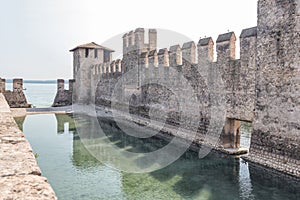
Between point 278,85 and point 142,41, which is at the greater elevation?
point 142,41

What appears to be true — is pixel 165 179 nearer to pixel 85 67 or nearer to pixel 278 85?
pixel 278 85

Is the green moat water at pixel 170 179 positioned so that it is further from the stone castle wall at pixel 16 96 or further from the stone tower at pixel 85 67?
the stone tower at pixel 85 67

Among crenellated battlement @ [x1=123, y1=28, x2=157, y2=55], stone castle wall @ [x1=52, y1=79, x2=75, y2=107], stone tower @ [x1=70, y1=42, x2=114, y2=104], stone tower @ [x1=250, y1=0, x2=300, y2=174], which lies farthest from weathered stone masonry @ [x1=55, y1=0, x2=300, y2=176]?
stone castle wall @ [x1=52, y1=79, x2=75, y2=107]

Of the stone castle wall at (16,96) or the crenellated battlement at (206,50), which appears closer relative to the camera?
the crenellated battlement at (206,50)

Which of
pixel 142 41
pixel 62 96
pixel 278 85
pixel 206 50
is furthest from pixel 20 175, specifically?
pixel 62 96

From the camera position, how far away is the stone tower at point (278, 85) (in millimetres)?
6863

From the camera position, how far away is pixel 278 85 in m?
7.37

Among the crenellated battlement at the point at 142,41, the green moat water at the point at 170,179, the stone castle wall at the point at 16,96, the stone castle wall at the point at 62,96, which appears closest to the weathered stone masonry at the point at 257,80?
the green moat water at the point at 170,179

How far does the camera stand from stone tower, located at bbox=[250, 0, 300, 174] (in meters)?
6.86

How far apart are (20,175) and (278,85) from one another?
6697 mm

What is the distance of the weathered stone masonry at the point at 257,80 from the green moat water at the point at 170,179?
677 millimetres

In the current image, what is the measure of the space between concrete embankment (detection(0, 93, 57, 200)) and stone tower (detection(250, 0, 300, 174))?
19.5 feet

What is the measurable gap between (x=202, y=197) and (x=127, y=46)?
12.7 meters

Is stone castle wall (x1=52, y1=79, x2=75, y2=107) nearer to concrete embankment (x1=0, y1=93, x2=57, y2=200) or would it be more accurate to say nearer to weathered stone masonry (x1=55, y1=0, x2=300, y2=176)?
weathered stone masonry (x1=55, y1=0, x2=300, y2=176)
